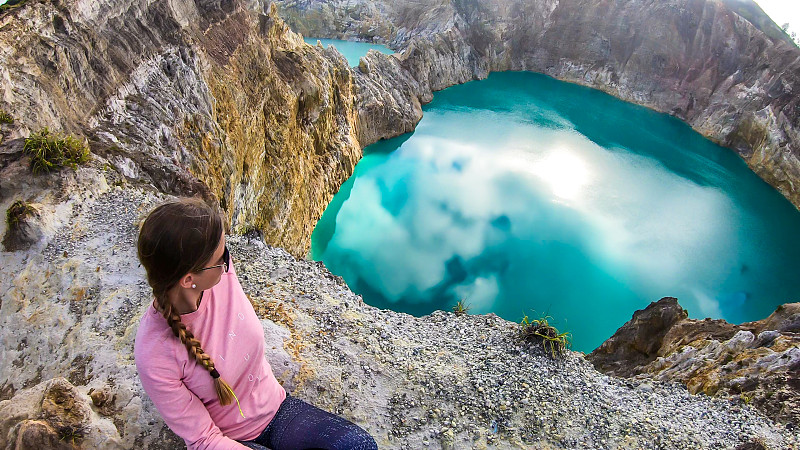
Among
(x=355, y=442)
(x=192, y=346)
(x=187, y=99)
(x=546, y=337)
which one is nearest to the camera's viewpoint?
(x=192, y=346)

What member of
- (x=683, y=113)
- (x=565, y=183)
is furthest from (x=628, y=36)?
(x=565, y=183)

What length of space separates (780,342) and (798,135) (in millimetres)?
28380

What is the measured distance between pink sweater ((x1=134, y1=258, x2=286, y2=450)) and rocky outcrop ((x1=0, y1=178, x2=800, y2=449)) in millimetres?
1525

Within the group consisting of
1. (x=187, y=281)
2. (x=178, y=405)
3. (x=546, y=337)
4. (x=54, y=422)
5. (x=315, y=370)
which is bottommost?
(x=54, y=422)

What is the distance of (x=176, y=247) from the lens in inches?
97.2

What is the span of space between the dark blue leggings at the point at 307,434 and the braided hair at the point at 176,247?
2.94 ft

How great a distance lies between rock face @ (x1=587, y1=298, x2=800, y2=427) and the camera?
771cm

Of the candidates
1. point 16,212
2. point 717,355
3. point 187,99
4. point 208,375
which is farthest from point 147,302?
point 717,355

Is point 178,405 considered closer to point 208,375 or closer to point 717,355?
point 208,375

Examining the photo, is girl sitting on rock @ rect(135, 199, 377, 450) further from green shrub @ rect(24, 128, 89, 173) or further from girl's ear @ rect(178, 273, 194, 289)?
green shrub @ rect(24, 128, 89, 173)

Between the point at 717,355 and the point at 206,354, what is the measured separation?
402 inches

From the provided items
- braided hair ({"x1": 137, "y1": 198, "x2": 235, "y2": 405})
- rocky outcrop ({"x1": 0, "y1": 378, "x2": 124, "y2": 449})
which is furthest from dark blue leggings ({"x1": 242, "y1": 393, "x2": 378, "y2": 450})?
rocky outcrop ({"x1": 0, "y1": 378, "x2": 124, "y2": 449})

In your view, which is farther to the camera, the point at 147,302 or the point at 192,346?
the point at 147,302

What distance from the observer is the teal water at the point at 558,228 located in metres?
16.8
